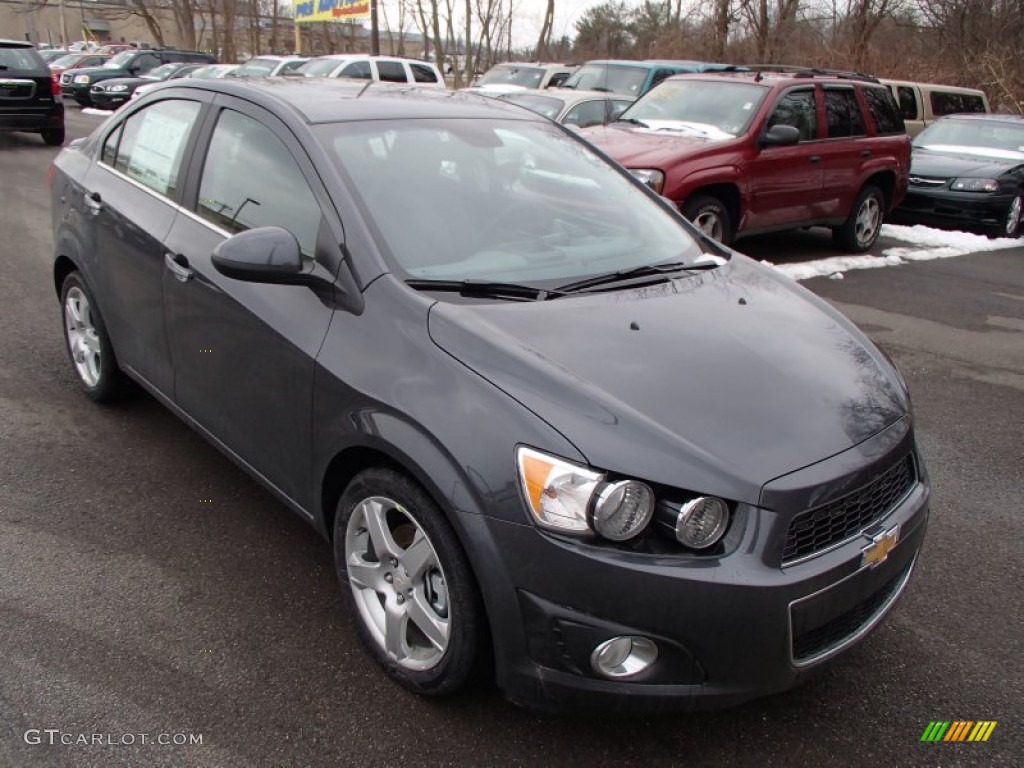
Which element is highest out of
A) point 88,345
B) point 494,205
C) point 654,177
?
point 494,205

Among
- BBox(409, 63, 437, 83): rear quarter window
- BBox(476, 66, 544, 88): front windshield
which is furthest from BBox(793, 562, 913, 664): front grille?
BBox(409, 63, 437, 83): rear quarter window

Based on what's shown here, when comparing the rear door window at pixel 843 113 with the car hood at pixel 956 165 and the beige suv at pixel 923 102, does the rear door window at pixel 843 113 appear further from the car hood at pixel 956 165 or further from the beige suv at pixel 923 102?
the beige suv at pixel 923 102

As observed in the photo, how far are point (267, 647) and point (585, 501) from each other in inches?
50.0

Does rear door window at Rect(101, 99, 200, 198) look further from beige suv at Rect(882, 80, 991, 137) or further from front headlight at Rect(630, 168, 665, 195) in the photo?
beige suv at Rect(882, 80, 991, 137)

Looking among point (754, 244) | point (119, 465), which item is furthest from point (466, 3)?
point (119, 465)

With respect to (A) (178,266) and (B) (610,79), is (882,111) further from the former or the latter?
(A) (178,266)

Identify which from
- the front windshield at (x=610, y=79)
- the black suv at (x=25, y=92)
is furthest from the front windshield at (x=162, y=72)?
the front windshield at (x=610, y=79)

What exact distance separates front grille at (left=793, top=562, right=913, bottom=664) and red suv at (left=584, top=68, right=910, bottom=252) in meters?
5.43

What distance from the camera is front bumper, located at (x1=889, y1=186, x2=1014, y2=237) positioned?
1082 cm

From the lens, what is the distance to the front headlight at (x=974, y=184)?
35.4 feet

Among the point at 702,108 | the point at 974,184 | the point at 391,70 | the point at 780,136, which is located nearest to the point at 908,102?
the point at 974,184

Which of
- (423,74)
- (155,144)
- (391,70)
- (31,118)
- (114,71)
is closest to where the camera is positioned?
(155,144)

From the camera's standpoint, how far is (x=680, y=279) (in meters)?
3.11

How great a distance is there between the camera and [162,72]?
24.2 meters
